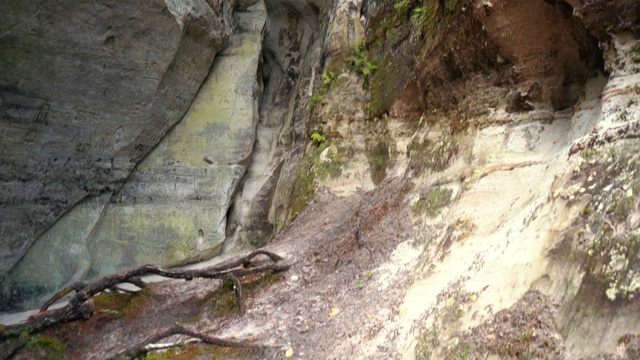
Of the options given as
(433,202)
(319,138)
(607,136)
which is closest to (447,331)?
(607,136)

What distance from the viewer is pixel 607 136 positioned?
10.8 feet

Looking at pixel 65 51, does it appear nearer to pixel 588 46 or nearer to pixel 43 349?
pixel 43 349

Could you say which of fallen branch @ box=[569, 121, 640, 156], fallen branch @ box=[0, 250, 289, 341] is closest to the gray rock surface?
fallen branch @ box=[0, 250, 289, 341]

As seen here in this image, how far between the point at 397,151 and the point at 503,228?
3.91 m

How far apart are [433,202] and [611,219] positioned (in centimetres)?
268

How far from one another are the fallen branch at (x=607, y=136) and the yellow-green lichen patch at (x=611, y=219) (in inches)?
2.7

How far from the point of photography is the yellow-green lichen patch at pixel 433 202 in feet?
17.1

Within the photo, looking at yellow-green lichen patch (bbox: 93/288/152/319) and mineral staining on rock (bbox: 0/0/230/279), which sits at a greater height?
mineral staining on rock (bbox: 0/0/230/279)

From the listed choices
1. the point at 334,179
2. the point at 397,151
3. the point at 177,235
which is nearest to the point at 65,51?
the point at 177,235

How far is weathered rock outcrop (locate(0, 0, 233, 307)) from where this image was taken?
8289 millimetres

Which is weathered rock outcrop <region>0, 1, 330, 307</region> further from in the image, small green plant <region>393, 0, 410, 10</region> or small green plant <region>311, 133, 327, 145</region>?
small green plant <region>393, 0, 410, 10</region>

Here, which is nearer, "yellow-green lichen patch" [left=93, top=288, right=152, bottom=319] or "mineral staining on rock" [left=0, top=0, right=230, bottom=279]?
"yellow-green lichen patch" [left=93, top=288, right=152, bottom=319]

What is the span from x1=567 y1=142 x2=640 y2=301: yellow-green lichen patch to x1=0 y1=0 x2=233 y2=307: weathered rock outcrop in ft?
26.8

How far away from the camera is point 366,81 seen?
30.0 feet
